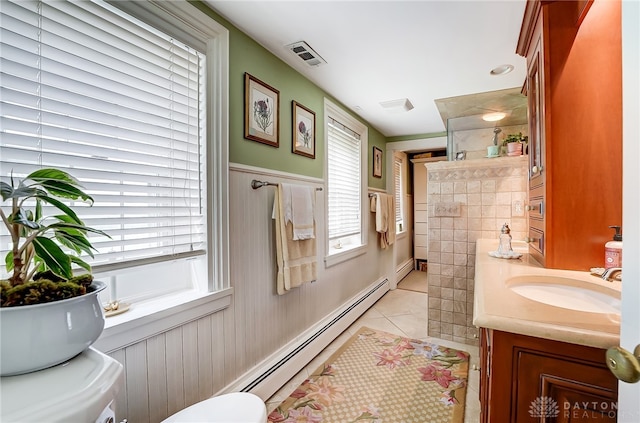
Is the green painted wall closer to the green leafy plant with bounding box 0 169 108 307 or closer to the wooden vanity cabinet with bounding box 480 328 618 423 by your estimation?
the green leafy plant with bounding box 0 169 108 307

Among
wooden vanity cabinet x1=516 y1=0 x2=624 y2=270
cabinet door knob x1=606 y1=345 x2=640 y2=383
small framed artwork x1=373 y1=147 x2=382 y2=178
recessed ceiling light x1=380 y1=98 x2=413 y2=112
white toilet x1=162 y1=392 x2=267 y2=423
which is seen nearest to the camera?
cabinet door knob x1=606 y1=345 x2=640 y2=383

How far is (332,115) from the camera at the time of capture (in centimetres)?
269

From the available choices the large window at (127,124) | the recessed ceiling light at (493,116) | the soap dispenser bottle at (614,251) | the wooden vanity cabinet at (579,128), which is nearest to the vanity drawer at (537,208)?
the wooden vanity cabinet at (579,128)

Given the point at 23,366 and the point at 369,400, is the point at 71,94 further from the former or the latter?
the point at 369,400

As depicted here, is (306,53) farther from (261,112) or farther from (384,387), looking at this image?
(384,387)

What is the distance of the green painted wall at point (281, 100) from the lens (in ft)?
5.27

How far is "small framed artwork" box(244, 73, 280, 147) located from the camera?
1.69 meters

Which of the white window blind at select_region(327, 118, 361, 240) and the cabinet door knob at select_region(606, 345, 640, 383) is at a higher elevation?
the white window blind at select_region(327, 118, 361, 240)

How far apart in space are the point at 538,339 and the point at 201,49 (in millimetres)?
1796

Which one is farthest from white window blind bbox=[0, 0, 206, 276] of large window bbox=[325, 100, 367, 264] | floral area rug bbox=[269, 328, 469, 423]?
large window bbox=[325, 100, 367, 264]

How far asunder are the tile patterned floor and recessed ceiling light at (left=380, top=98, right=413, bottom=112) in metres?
2.22

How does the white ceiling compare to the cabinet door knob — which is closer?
the cabinet door knob

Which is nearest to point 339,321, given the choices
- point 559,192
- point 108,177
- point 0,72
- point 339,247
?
point 339,247

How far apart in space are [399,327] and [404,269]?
2.08 metres
